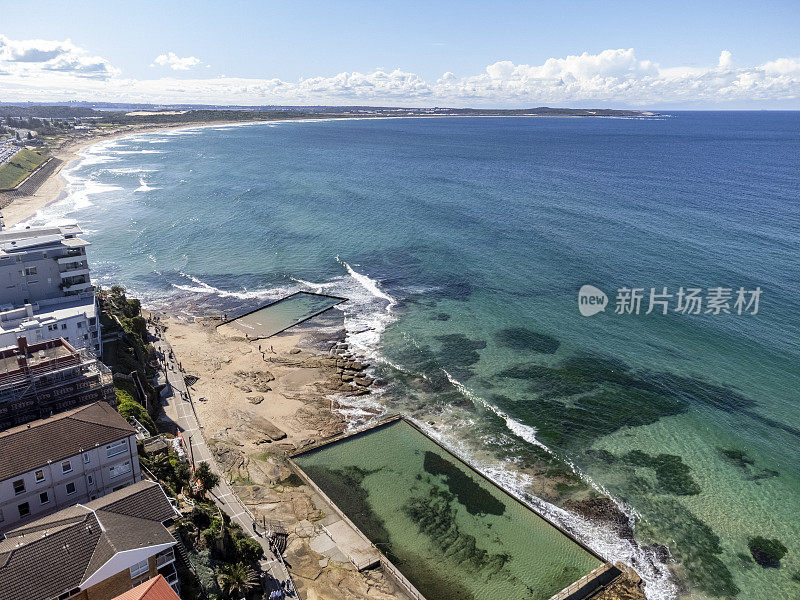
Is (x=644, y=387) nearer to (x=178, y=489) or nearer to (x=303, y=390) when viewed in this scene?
(x=303, y=390)

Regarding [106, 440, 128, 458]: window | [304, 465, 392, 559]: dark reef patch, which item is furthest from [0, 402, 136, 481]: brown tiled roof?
[304, 465, 392, 559]: dark reef patch

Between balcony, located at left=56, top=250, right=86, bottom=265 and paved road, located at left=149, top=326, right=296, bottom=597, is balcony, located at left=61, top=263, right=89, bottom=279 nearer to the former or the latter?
balcony, located at left=56, top=250, right=86, bottom=265

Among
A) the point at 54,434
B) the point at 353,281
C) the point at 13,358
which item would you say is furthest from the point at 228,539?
the point at 353,281

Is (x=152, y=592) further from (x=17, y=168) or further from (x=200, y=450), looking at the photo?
(x=17, y=168)

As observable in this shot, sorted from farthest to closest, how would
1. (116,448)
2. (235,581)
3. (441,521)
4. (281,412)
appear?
(281,412) < (441,521) < (116,448) < (235,581)

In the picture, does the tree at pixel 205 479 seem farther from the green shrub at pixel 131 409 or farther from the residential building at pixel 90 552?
the residential building at pixel 90 552

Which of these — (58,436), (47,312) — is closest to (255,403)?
(47,312)
